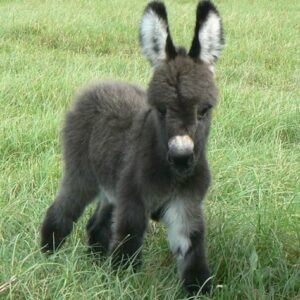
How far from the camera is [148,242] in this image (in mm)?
4020

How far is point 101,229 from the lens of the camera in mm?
4047

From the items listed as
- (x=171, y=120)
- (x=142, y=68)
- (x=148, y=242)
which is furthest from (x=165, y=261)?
(x=142, y=68)

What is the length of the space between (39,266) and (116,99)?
4.05 ft

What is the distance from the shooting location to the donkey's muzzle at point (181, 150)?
2939 mm

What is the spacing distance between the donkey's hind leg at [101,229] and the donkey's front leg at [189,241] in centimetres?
65

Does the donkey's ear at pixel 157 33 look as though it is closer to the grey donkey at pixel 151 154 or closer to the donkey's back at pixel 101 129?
the grey donkey at pixel 151 154

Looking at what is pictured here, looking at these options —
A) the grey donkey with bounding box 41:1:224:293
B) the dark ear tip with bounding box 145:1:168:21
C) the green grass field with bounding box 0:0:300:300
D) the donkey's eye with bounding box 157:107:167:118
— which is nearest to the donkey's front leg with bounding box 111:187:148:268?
the grey donkey with bounding box 41:1:224:293

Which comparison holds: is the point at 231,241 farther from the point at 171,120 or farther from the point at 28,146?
the point at 28,146

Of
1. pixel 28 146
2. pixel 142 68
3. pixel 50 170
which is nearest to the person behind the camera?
pixel 50 170

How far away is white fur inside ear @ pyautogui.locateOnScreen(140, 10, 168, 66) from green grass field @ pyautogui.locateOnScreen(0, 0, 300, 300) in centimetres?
116

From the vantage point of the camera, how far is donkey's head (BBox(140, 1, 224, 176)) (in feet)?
9.89

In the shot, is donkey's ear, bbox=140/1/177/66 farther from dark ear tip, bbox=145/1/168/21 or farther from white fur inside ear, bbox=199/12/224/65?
white fur inside ear, bbox=199/12/224/65

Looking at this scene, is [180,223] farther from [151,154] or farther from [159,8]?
[159,8]

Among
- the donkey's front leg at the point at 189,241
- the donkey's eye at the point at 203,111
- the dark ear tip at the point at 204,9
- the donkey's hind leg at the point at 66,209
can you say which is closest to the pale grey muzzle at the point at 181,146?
the donkey's eye at the point at 203,111
